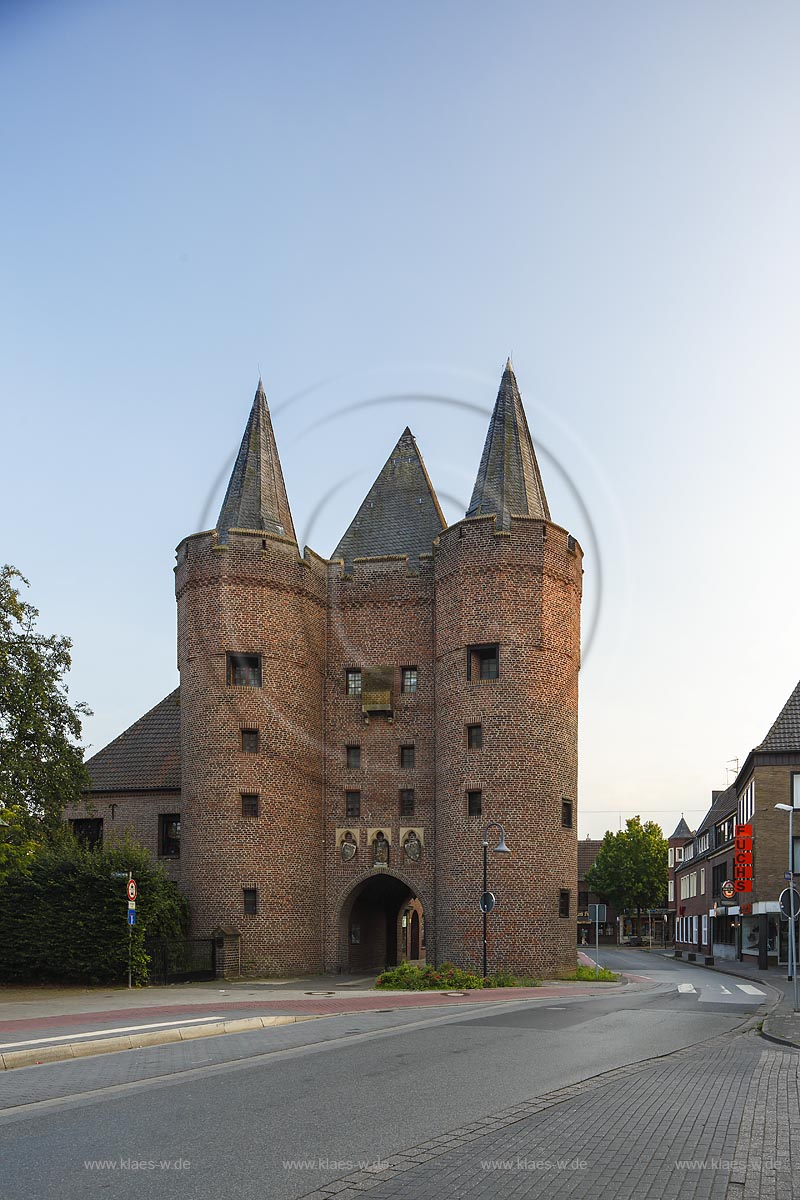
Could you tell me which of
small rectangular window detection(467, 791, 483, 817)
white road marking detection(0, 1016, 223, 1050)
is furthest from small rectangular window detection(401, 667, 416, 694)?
white road marking detection(0, 1016, 223, 1050)

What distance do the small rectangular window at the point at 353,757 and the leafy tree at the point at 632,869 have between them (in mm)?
62428

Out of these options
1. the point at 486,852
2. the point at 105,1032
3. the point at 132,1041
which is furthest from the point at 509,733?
the point at 132,1041

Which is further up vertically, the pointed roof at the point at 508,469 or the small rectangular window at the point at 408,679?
the pointed roof at the point at 508,469

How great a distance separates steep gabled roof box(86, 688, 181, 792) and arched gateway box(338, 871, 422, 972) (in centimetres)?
865

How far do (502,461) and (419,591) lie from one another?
236 inches

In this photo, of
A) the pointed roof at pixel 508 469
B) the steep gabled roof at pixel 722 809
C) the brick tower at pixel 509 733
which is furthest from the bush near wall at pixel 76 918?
the steep gabled roof at pixel 722 809

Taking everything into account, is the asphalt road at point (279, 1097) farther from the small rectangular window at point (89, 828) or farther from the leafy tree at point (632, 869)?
the leafy tree at point (632, 869)

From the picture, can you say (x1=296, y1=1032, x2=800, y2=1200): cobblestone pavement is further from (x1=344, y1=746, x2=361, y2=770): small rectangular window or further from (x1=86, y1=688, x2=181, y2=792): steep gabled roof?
(x1=86, y1=688, x2=181, y2=792): steep gabled roof

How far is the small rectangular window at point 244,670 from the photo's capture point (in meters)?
41.9

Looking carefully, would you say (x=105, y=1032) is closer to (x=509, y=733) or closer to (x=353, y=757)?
Result: (x=509, y=733)

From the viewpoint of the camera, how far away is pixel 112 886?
3409 centimetres

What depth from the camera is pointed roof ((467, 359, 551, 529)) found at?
43406 mm

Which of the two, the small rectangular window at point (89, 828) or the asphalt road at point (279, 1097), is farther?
the small rectangular window at point (89, 828)

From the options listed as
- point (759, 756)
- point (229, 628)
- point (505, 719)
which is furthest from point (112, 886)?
point (759, 756)
